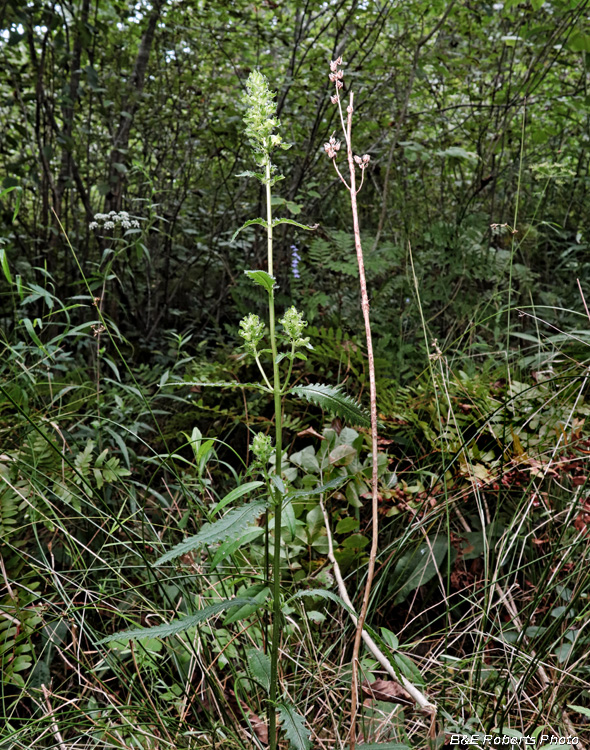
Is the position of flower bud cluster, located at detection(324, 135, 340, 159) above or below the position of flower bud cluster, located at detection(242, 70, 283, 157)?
below

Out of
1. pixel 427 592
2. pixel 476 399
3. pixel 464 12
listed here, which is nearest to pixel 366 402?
pixel 476 399

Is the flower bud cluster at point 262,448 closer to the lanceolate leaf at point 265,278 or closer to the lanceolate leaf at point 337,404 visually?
the lanceolate leaf at point 337,404

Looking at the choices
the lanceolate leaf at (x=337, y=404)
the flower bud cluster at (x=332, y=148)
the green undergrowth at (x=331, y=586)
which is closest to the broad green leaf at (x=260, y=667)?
the green undergrowth at (x=331, y=586)

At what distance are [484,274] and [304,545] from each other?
6.03ft

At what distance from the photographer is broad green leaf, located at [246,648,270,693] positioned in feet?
3.39

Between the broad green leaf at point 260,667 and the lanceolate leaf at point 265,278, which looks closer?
the lanceolate leaf at point 265,278

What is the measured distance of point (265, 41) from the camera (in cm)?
392

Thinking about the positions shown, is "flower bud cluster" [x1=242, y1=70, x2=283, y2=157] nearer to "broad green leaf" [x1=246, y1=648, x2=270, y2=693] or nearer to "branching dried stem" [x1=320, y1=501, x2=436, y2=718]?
"branching dried stem" [x1=320, y1=501, x2=436, y2=718]

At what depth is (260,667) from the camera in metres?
1.05

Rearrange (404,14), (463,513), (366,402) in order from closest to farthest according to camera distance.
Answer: (463,513) < (366,402) < (404,14)

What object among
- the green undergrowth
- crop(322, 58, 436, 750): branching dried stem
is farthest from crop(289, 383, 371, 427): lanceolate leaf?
the green undergrowth

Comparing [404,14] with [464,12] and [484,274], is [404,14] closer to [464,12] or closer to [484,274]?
[464,12]

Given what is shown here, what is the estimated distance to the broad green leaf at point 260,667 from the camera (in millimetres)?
1034

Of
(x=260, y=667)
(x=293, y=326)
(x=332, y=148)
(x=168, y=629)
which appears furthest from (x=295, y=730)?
(x=332, y=148)
